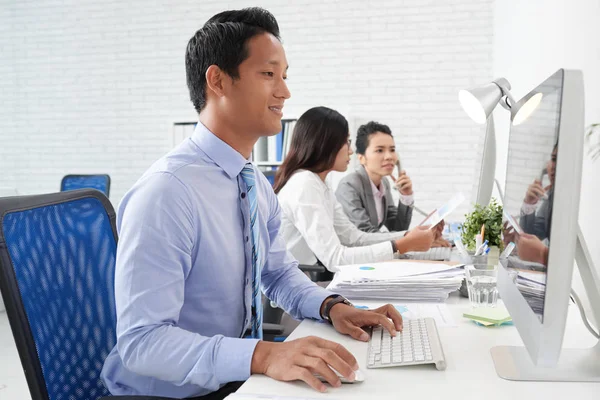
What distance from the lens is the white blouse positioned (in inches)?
89.0

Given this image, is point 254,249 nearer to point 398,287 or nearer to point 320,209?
point 398,287

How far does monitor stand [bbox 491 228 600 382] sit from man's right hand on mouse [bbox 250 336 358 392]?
0.28 metres

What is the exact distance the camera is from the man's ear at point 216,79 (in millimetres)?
1339

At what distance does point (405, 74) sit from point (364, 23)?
0.56 m

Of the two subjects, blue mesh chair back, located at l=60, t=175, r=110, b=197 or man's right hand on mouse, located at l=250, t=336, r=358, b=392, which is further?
blue mesh chair back, located at l=60, t=175, r=110, b=197

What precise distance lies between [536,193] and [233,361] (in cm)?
56

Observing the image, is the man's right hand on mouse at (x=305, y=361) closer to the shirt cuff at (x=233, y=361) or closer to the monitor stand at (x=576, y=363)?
the shirt cuff at (x=233, y=361)

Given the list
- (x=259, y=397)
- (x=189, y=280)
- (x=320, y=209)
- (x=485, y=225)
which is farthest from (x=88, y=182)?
(x=259, y=397)

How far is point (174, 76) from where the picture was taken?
5625mm

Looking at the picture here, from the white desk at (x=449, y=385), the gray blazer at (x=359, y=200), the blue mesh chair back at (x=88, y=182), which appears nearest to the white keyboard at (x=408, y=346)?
the white desk at (x=449, y=385)

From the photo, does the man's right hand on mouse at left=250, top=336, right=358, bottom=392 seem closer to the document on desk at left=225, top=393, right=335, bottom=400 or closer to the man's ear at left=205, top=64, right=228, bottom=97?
the document on desk at left=225, top=393, right=335, bottom=400

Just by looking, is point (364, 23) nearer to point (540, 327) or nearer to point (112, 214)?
point (112, 214)

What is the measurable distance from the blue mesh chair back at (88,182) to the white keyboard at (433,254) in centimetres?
304

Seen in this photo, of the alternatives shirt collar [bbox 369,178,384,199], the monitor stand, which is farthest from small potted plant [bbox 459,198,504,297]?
shirt collar [bbox 369,178,384,199]
